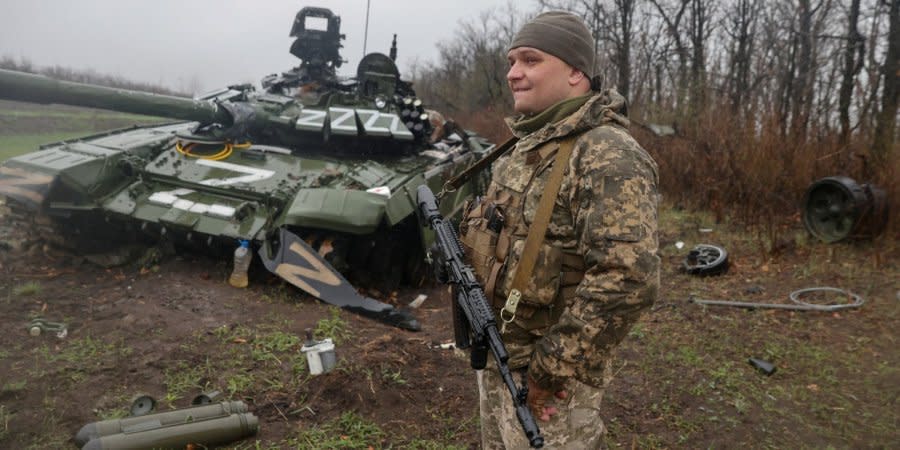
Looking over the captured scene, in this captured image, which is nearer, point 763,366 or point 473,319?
point 473,319

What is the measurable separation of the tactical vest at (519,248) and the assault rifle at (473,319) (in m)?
0.07

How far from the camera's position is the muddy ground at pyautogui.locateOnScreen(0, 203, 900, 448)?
3.90m

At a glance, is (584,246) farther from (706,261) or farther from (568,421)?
(706,261)

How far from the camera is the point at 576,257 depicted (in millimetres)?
2016

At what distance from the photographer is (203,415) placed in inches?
140

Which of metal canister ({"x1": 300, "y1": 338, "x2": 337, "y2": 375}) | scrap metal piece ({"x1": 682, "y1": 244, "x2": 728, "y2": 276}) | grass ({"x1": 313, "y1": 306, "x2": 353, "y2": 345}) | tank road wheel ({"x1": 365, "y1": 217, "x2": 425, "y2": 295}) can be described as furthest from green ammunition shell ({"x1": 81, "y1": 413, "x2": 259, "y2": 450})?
scrap metal piece ({"x1": 682, "y1": 244, "x2": 728, "y2": 276})

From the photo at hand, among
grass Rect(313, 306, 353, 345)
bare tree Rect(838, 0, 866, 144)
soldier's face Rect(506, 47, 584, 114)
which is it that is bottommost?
grass Rect(313, 306, 353, 345)

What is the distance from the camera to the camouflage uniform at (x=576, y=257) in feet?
6.00

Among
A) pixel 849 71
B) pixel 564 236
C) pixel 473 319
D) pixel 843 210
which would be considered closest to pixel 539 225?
pixel 564 236

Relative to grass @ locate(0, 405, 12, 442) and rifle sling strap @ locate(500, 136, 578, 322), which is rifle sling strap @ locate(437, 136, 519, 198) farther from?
grass @ locate(0, 405, 12, 442)

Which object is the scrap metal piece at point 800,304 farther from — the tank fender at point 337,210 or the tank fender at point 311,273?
the tank fender at point 337,210

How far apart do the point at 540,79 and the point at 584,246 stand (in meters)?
0.57

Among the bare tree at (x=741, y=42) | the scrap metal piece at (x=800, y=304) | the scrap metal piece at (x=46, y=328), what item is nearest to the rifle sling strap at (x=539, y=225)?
the scrap metal piece at (x=46, y=328)

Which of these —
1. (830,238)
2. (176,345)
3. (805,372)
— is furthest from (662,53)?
(176,345)
